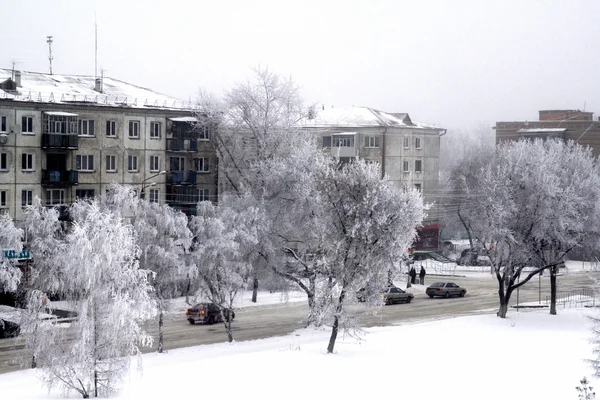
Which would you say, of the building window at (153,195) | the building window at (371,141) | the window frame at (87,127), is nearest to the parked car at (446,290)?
the building window at (153,195)

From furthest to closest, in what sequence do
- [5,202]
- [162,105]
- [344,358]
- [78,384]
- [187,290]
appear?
[162,105], [5,202], [187,290], [344,358], [78,384]

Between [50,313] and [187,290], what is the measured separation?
10893 millimetres

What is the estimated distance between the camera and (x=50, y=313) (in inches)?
1166

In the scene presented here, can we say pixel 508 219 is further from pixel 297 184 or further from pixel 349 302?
pixel 349 302

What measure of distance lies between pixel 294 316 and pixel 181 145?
1862cm

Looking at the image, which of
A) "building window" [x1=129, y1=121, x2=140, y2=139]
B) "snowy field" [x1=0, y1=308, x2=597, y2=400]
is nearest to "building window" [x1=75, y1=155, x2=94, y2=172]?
"building window" [x1=129, y1=121, x2=140, y2=139]

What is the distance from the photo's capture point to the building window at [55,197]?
53250mm

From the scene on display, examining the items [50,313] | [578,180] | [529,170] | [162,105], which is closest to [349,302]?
[50,313]

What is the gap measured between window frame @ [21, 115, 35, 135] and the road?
16.3 m

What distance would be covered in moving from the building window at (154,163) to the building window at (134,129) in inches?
84.9

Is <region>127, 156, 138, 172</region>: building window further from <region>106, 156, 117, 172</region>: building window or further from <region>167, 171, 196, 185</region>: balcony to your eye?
<region>167, 171, 196, 185</region>: balcony

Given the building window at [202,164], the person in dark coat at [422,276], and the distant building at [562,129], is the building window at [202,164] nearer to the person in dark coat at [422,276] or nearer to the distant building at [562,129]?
the person in dark coat at [422,276]

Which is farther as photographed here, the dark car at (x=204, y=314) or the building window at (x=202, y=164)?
the building window at (x=202, y=164)

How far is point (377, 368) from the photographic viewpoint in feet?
102
